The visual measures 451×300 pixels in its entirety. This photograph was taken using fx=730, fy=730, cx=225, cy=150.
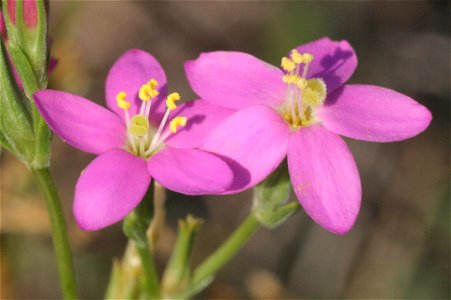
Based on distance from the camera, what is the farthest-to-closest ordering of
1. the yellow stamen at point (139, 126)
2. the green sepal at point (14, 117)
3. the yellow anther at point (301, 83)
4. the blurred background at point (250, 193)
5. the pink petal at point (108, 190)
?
1. the blurred background at point (250, 193)
2. the yellow anther at point (301, 83)
3. the yellow stamen at point (139, 126)
4. the green sepal at point (14, 117)
5. the pink petal at point (108, 190)

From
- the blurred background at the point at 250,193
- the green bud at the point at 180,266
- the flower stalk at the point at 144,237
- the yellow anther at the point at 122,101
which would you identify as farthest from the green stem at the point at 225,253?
the blurred background at the point at 250,193

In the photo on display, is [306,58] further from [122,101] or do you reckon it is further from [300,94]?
[122,101]

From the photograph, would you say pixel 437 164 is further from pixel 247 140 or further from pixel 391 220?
pixel 247 140

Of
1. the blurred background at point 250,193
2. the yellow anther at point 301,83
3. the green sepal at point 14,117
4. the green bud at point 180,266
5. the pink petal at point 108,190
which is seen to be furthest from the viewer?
the blurred background at point 250,193

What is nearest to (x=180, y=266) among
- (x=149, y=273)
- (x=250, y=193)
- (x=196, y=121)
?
(x=149, y=273)

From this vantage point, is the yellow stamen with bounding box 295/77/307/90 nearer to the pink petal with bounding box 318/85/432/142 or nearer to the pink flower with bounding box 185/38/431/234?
the pink flower with bounding box 185/38/431/234

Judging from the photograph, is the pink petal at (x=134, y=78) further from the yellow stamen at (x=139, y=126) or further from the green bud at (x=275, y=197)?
the green bud at (x=275, y=197)
